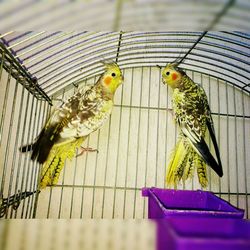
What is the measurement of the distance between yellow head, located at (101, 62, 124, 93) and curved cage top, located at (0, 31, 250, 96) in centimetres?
9

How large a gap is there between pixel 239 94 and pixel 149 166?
903 millimetres

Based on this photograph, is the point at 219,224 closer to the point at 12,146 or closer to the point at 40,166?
the point at 12,146

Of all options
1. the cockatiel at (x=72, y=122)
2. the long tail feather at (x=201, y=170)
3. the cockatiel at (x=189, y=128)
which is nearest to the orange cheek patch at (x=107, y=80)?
the cockatiel at (x=72, y=122)

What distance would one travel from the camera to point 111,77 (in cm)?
154

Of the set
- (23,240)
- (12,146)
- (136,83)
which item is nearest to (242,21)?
(23,240)

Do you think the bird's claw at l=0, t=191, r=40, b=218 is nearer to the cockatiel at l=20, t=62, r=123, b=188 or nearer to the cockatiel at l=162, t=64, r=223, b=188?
the cockatiel at l=20, t=62, r=123, b=188

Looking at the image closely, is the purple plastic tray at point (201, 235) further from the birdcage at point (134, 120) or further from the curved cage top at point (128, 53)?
the birdcage at point (134, 120)

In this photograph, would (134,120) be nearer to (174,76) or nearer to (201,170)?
(174,76)

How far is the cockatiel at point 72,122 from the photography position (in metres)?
1.42

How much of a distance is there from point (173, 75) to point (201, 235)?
4.15 ft

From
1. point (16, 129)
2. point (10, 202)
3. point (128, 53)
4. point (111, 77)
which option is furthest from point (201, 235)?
point (128, 53)

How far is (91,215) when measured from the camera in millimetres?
1674

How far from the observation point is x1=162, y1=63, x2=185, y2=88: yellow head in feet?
5.38

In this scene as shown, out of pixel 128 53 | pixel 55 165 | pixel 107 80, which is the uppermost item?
pixel 128 53
